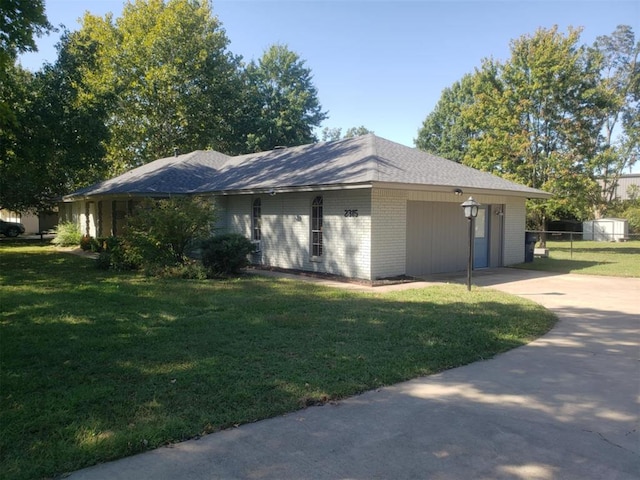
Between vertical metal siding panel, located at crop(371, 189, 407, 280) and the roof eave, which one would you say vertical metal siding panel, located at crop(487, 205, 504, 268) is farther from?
vertical metal siding panel, located at crop(371, 189, 407, 280)

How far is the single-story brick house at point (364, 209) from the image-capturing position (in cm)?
1247

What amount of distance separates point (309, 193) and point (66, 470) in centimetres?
1128

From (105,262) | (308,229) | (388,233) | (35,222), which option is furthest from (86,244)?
(35,222)

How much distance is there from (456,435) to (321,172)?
10839 mm

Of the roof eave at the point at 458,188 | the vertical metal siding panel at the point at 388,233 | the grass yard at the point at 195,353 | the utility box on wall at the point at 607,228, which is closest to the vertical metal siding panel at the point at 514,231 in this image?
the roof eave at the point at 458,188

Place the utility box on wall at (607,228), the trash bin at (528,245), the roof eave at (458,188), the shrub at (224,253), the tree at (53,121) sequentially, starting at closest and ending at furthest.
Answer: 1. the roof eave at (458,188)
2. the shrub at (224,253)
3. the tree at (53,121)
4. the trash bin at (528,245)
5. the utility box on wall at (607,228)

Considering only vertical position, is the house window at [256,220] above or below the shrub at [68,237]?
above

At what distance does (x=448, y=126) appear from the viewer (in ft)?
155

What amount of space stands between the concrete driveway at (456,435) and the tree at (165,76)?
29971 millimetres

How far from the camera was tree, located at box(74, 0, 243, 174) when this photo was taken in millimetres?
30984

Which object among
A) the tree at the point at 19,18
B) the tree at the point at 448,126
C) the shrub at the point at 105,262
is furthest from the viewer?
the tree at the point at 448,126

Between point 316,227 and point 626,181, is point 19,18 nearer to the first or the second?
point 316,227

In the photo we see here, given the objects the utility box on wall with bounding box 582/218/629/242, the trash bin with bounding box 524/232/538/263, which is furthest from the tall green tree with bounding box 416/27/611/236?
the utility box on wall with bounding box 582/218/629/242

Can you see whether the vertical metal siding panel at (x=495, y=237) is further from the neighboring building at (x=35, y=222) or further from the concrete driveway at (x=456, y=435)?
the neighboring building at (x=35, y=222)
